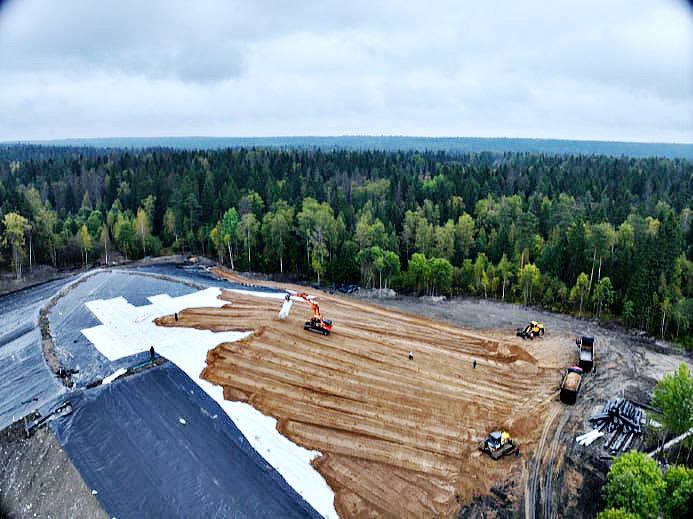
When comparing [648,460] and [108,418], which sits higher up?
[648,460]

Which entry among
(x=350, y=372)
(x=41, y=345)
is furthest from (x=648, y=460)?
(x=41, y=345)

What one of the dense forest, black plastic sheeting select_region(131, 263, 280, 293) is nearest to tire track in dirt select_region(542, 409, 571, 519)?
the dense forest

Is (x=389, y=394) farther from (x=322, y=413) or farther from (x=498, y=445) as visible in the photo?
(x=498, y=445)

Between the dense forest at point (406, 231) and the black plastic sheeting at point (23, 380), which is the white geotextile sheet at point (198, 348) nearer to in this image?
the black plastic sheeting at point (23, 380)

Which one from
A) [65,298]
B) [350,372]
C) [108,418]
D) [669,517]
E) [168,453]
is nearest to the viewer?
[669,517]

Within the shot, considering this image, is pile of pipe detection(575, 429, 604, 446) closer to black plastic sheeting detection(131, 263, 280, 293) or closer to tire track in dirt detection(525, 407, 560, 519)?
tire track in dirt detection(525, 407, 560, 519)

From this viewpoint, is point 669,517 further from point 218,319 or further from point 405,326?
point 218,319

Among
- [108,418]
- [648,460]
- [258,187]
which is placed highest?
[258,187]
